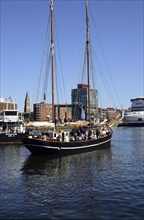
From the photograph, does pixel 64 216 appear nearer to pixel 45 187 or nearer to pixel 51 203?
pixel 51 203

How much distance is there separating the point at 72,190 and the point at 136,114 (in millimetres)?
157220

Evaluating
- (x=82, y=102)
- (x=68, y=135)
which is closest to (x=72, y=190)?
(x=68, y=135)

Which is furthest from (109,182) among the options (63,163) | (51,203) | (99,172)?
(63,163)

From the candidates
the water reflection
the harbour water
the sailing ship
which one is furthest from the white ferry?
the harbour water

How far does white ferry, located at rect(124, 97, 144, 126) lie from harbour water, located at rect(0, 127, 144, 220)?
140 metres

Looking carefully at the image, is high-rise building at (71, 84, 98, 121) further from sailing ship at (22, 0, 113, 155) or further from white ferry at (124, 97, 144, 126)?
white ferry at (124, 97, 144, 126)

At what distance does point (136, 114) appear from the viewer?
177625mm

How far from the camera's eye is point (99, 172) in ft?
104

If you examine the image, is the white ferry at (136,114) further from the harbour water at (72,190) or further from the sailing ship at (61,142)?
the harbour water at (72,190)

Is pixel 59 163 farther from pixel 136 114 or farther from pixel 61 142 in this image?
pixel 136 114

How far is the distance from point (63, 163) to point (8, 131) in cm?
3037

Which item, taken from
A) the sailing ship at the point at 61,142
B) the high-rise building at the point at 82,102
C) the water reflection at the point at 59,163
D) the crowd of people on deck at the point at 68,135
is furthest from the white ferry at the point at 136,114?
the water reflection at the point at 59,163

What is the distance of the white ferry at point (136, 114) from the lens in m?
176

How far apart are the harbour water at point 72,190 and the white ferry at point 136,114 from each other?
140 metres
